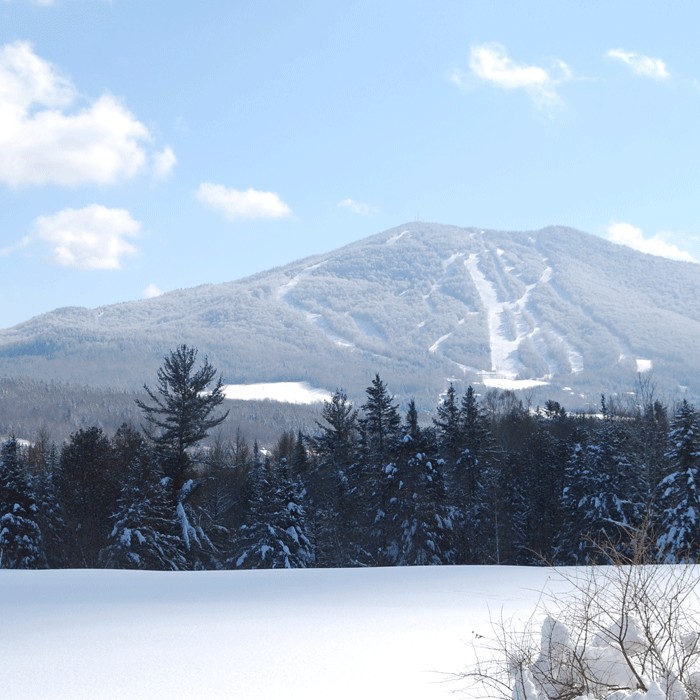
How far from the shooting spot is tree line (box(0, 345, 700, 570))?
78.5ft

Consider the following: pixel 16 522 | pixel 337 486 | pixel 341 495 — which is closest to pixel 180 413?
pixel 337 486

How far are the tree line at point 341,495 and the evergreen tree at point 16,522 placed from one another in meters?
0.05

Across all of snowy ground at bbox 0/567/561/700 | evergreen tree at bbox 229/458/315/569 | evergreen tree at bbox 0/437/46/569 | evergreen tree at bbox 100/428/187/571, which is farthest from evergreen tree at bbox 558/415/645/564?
evergreen tree at bbox 0/437/46/569

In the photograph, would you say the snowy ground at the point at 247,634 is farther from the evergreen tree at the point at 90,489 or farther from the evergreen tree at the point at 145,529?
the evergreen tree at the point at 90,489

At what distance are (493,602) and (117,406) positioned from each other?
153496 millimetres

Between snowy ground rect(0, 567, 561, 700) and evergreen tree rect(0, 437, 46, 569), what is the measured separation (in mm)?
18989

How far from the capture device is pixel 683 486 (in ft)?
77.9

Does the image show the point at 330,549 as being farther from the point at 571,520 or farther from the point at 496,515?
the point at 571,520

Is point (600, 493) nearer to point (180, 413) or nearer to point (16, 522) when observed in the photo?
point (180, 413)

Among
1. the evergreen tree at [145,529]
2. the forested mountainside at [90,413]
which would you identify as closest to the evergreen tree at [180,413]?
the evergreen tree at [145,529]

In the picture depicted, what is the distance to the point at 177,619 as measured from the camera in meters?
7.33

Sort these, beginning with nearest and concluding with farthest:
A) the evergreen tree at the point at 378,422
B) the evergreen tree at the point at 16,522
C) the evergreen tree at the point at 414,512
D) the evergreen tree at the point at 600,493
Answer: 1. the evergreen tree at the point at 414,512
2. the evergreen tree at the point at 16,522
3. the evergreen tree at the point at 600,493
4. the evergreen tree at the point at 378,422

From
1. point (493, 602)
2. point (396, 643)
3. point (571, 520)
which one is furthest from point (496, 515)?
point (396, 643)

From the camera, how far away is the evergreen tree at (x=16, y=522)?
1087 inches
